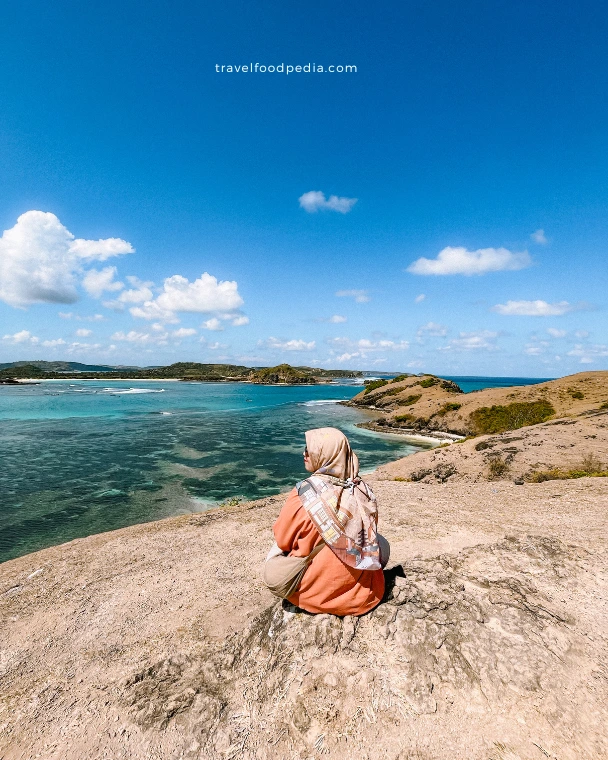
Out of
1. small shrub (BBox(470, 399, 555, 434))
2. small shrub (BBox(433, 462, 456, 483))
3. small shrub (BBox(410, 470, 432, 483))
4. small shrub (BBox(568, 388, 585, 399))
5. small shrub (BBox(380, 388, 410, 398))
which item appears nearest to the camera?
small shrub (BBox(433, 462, 456, 483))

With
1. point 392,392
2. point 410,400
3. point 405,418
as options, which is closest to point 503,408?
point 405,418

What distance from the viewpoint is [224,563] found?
926 centimetres

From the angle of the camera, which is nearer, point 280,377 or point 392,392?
point 392,392

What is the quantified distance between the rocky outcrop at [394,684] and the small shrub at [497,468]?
1601 cm

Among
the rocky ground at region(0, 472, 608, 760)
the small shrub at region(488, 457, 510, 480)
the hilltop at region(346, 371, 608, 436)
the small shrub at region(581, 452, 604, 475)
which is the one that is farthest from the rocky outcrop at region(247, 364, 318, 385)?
the rocky ground at region(0, 472, 608, 760)

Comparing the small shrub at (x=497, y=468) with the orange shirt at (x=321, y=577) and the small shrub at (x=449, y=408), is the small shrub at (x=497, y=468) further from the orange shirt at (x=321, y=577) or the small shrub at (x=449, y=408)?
the small shrub at (x=449, y=408)

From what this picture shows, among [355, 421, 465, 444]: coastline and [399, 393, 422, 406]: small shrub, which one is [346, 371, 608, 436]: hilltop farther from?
[399, 393, 422, 406]: small shrub

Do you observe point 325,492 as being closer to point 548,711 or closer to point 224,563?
point 548,711

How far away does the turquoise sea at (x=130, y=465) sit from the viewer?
750 inches

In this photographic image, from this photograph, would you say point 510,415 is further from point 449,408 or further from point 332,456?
point 332,456

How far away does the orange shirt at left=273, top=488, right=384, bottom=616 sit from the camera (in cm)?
439

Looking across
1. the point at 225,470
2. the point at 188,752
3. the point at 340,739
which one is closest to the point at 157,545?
the point at 188,752

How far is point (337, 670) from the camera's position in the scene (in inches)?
171

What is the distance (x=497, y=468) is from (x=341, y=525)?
19413 millimetres
